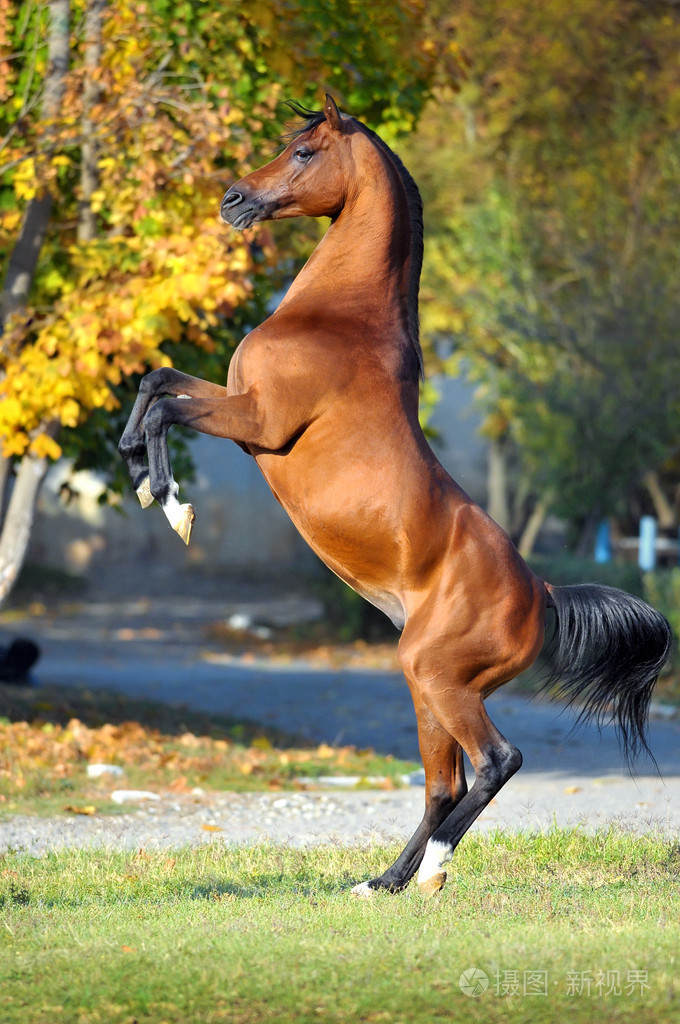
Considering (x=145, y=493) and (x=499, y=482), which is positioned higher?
(x=145, y=493)

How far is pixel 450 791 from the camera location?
15.6ft

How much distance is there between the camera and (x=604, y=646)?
16.1ft

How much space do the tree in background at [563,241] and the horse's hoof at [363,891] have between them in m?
11.7

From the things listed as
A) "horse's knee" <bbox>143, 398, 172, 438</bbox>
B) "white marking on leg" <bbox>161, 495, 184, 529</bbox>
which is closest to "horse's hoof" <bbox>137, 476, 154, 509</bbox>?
"white marking on leg" <bbox>161, 495, 184, 529</bbox>

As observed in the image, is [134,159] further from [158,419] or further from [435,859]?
[435,859]

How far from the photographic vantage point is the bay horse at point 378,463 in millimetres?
4469

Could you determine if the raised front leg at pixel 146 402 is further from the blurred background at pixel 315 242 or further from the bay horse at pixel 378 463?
the blurred background at pixel 315 242

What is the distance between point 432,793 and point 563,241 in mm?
14589

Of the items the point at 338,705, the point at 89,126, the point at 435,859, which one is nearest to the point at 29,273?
the point at 89,126

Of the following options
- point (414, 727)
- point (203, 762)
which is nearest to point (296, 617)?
point (414, 727)

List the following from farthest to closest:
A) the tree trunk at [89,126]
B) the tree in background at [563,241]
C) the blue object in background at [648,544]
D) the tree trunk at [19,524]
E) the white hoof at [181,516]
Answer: the tree in background at [563,241] → the blue object in background at [648,544] → the tree trunk at [19,524] → the tree trunk at [89,126] → the white hoof at [181,516]

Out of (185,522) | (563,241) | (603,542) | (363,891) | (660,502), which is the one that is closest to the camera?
(185,522)

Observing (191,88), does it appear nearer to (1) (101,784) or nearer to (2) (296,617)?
(1) (101,784)

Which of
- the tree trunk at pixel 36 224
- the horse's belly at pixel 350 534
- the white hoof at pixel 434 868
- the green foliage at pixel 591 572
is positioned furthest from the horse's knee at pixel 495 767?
the green foliage at pixel 591 572
